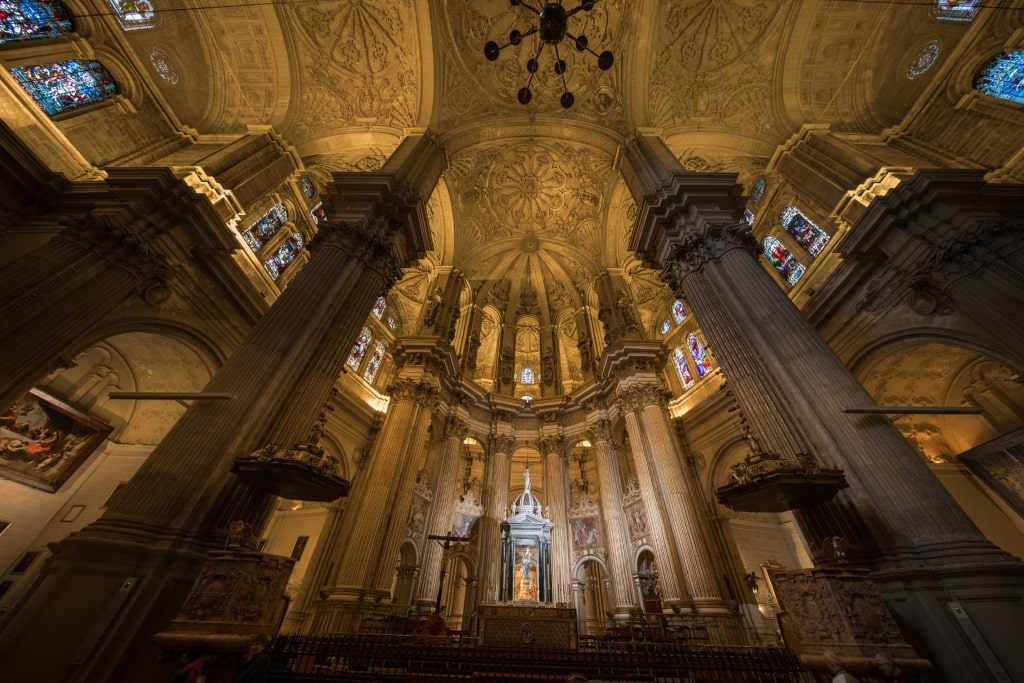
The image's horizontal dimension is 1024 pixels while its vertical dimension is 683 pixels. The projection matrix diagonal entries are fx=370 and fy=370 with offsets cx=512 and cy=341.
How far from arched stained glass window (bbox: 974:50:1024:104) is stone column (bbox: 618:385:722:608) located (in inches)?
473

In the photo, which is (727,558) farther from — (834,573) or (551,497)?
(834,573)

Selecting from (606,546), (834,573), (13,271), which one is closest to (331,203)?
(13,271)

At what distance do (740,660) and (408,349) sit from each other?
1378 centimetres

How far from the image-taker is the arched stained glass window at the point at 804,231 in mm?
11617

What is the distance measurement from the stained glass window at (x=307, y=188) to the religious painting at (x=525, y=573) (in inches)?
630

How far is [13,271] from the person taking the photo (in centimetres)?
611

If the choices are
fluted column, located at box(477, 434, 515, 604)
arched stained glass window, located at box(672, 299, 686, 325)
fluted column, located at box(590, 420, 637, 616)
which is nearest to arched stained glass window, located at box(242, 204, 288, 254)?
fluted column, located at box(477, 434, 515, 604)

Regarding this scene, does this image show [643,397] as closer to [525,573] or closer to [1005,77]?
[525,573]

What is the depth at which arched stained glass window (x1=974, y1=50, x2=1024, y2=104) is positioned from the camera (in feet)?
31.2

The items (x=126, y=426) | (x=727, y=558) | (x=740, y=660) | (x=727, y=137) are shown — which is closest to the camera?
(x=740, y=660)

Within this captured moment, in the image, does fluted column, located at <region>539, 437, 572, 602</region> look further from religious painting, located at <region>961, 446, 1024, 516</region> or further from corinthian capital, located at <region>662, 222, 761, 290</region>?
religious painting, located at <region>961, 446, 1024, 516</region>

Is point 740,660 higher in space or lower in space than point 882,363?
lower

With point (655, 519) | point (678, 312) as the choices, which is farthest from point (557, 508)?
point (678, 312)

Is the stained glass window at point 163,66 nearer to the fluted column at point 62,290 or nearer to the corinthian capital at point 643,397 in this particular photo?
the fluted column at point 62,290
